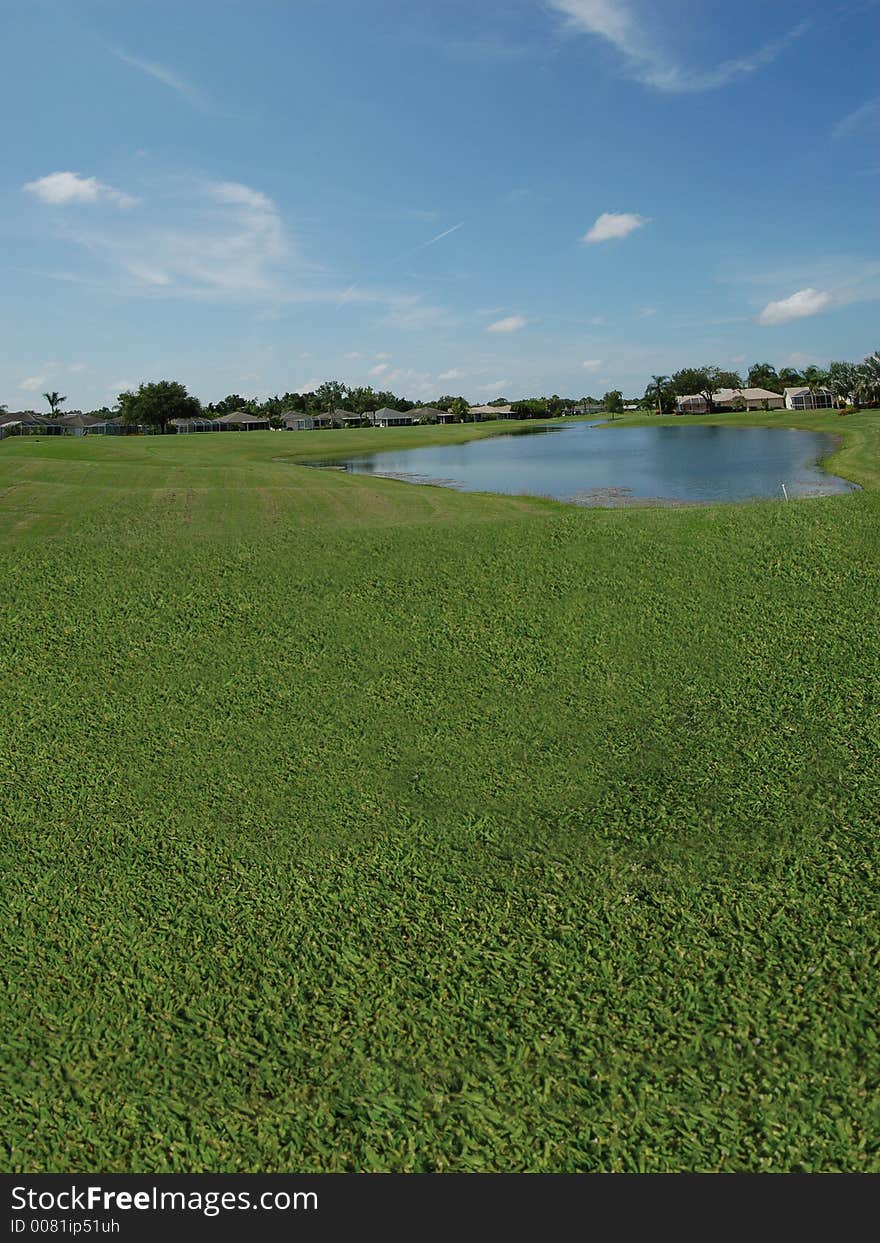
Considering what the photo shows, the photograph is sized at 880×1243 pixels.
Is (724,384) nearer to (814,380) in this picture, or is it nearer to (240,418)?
(814,380)

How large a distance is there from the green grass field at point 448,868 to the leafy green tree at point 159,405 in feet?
361

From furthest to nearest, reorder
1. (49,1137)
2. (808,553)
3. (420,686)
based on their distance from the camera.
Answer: (808,553)
(420,686)
(49,1137)

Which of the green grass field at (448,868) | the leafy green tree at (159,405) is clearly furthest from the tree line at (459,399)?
the green grass field at (448,868)

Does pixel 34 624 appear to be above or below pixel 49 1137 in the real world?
above

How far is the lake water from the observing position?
103 feet

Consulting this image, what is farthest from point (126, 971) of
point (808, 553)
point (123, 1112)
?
point (808, 553)

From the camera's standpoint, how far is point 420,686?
34.1 ft

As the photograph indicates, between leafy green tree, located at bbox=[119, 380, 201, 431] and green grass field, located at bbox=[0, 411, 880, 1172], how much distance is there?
11012 centimetres

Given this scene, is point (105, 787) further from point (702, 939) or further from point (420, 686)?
point (702, 939)

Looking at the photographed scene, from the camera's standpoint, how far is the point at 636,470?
43.3 meters

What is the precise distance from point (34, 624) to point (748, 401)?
141328mm

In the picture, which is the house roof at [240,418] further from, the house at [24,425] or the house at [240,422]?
the house at [24,425]

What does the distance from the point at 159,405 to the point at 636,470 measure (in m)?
91.5

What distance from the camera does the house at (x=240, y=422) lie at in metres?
137
